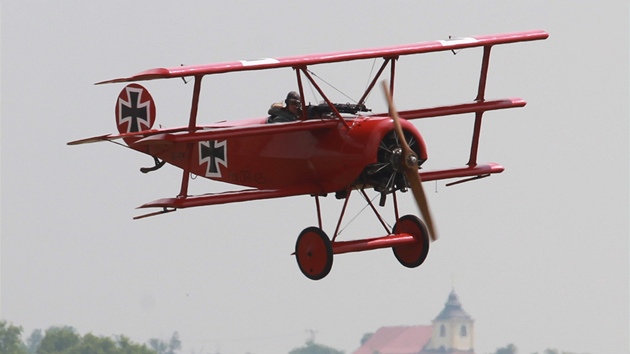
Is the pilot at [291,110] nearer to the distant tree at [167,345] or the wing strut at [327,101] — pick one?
the wing strut at [327,101]

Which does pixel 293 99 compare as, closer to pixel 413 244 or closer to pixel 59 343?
pixel 413 244

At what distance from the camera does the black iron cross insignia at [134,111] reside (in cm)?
2903

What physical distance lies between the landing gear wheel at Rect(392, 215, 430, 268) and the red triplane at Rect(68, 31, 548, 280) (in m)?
0.01

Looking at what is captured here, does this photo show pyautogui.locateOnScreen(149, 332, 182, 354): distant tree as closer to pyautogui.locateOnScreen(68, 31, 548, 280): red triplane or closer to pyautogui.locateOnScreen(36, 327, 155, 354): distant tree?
pyautogui.locateOnScreen(36, 327, 155, 354): distant tree

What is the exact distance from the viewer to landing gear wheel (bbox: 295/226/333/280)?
84.8ft

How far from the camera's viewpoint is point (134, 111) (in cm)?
2919

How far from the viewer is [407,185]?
25.8 metres

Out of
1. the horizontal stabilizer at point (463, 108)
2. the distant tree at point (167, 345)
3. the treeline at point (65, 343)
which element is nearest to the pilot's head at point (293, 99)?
the horizontal stabilizer at point (463, 108)

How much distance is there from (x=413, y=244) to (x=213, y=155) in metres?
3.63

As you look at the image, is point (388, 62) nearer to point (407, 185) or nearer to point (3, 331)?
point (407, 185)

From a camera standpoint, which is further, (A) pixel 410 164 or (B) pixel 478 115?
(B) pixel 478 115

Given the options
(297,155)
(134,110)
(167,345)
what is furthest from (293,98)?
(167,345)

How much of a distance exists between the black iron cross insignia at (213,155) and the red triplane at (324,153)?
39 mm

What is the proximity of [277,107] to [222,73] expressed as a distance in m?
1.76
